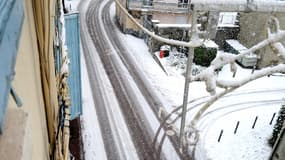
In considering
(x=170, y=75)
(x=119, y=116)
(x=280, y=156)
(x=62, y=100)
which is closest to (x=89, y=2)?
(x=170, y=75)

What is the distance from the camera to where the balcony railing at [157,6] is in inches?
878

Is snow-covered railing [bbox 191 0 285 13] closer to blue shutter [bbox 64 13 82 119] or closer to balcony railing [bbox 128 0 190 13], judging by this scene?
blue shutter [bbox 64 13 82 119]

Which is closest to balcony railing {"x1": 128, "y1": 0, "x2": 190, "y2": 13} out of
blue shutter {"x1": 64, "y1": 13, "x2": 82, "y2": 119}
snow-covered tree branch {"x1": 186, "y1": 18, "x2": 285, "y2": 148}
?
blue shutter {"x1": 64, "y1": 13, "x2": 82, "y2": 119}

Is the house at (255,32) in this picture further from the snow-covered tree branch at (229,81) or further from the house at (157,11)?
the snow-covered tree branch at (229,81)

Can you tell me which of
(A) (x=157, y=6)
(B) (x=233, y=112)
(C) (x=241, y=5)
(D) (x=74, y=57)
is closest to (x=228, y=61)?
(C) (x=241, y=5)

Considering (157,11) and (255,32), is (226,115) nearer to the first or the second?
(255,32)

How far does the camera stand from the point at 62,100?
3.99m

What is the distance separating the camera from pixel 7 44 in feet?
3.64

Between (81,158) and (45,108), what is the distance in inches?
348

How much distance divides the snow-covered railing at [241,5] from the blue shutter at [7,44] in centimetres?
298

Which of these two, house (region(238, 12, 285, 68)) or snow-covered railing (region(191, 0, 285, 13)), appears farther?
house (region(238, 12, 285, 68))

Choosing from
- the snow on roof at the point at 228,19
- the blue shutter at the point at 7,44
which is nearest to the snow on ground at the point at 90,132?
the blue shutter at the point at 7,44

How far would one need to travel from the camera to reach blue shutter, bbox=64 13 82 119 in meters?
9.05

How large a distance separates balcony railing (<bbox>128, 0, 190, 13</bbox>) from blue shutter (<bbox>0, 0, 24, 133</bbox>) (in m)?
21.6
